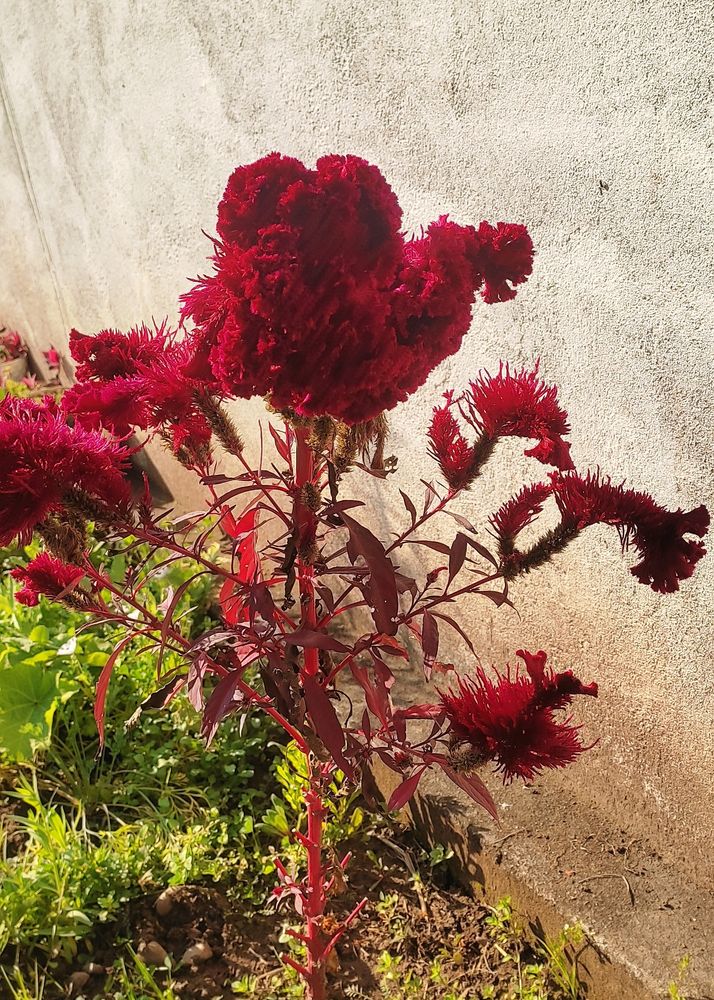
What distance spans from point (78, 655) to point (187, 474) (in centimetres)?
117

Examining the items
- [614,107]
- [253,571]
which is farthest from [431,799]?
[614,107]

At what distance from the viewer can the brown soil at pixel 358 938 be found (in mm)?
1704

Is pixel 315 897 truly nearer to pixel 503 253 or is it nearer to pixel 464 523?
pixel 464 523

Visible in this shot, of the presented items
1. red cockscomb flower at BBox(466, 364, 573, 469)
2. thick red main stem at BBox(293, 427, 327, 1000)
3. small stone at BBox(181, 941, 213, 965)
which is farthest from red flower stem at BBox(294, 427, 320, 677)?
small stone at BBox(181, 941, 213, 965)

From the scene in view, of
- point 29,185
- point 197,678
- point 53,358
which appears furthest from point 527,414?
point 53,358

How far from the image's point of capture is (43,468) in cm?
92

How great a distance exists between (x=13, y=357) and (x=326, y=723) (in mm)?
4152

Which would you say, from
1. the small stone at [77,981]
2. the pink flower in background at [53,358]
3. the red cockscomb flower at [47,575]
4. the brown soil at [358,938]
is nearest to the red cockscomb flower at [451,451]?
the red cockscomb flower at [47,575]

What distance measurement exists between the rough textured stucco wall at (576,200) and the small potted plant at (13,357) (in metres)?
2.42

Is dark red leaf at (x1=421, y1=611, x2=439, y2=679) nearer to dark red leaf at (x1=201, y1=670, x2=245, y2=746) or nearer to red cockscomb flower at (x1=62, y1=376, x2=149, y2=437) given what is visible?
dark red leaf at (x1=201, y1=670, x2=245, y2=746)

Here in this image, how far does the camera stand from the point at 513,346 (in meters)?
1.76

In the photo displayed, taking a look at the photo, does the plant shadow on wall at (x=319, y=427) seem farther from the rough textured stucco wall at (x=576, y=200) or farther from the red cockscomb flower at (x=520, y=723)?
the rough textured stucco wall at (x=576, y=200)

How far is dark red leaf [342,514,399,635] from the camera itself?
1.05 m

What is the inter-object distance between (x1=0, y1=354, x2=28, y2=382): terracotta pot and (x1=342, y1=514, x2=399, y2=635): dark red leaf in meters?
3.97
